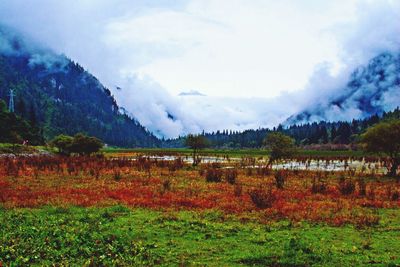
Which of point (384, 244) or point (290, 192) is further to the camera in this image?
point (290, 192)

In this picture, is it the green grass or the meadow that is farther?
the meadow

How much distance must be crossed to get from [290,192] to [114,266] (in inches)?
767

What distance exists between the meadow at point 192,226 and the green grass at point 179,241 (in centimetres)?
4

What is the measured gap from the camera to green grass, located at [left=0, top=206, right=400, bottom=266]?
13344 mm

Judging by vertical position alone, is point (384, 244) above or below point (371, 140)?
below

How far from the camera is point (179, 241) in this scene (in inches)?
625

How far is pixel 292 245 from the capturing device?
585 inches

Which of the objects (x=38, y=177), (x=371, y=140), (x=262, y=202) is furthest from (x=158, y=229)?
(x=371, y=140)

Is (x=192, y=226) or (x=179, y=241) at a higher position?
(x=192, y=226)

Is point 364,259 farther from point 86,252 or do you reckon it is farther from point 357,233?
point 86,252

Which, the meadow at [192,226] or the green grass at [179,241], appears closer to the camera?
the green grass at [179,241]

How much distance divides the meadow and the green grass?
1.5 inches

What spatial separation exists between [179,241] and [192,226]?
92.4 inches

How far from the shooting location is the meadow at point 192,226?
13.6 m
